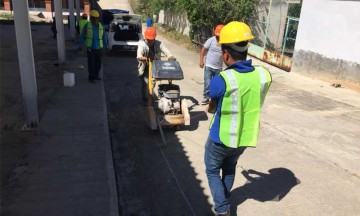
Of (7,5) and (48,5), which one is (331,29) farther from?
(7,5)

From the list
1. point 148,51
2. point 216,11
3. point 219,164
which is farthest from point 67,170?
point 216,11

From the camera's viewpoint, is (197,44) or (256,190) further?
(197,44)

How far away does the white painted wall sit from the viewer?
10328mm

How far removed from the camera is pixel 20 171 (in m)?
4.54

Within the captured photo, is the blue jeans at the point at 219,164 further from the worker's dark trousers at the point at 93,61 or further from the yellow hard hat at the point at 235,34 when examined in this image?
the worker's dark trousers at the point at 93,61

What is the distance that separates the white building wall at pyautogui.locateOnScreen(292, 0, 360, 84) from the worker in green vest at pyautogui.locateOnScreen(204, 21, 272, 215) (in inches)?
329

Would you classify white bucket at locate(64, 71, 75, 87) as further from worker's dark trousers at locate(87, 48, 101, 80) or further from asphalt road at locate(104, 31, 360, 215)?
asphalt road at locate(104, 31, 360, 215)

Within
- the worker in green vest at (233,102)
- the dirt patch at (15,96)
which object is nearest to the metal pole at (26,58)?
the dirt patch at (15,96)

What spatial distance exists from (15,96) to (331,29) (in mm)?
9625

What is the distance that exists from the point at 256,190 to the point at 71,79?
596cm

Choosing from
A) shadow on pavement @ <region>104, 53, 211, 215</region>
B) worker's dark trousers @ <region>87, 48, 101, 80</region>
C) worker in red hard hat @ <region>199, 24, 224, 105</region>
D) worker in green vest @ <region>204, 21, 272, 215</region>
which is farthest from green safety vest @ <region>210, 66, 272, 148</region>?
worker's dark trousers @ <region>87, 48, 101, 80</region>

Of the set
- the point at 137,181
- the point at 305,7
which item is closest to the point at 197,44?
the point at 305,7

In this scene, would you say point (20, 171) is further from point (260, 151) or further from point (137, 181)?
point (260, 151)

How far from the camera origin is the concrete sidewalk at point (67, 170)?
12.5 ft
